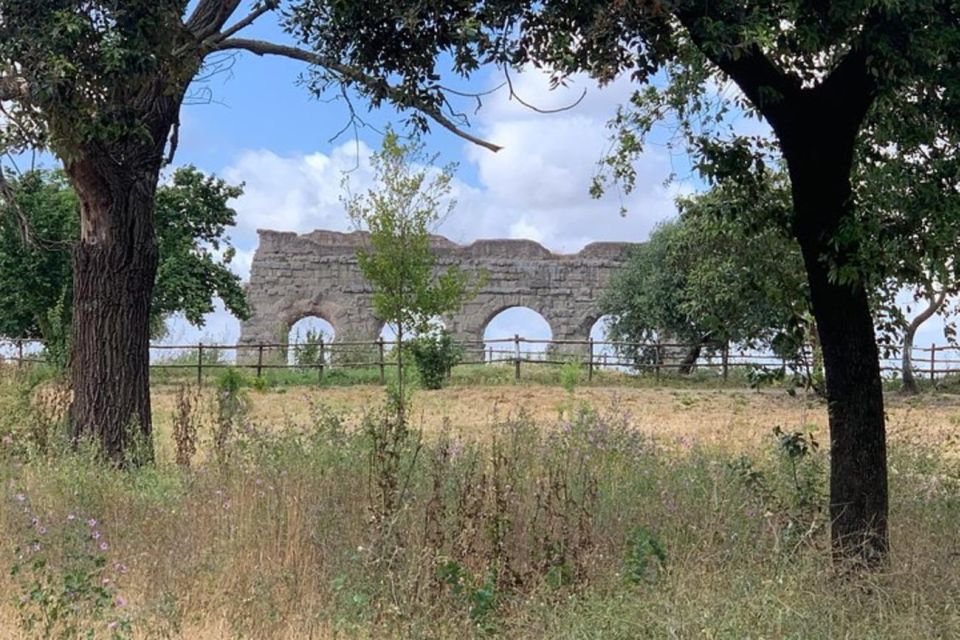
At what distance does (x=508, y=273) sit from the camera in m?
32.3

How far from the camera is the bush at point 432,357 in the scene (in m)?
21.8

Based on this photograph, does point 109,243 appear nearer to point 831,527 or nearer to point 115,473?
point 115,473

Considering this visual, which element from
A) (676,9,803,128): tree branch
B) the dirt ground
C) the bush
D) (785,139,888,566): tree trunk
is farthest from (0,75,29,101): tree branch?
the bush

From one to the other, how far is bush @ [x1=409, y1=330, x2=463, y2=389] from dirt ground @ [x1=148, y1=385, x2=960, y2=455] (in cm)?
80

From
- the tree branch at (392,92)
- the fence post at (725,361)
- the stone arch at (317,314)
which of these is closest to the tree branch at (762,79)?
the tree branch at (392,92)

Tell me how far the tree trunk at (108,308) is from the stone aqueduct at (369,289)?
2338 cm

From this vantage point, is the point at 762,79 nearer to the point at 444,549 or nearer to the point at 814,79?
the point at 814,79

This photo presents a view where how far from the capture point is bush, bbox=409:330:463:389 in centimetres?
2177

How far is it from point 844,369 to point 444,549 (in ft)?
8.47

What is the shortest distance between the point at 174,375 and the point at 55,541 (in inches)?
903

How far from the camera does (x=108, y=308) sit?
816cm

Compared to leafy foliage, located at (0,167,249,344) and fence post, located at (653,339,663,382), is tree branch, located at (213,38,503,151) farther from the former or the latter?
fence post, located at (653,339,663,382)

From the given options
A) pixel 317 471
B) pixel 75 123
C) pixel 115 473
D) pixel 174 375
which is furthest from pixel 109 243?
pixel 174 375

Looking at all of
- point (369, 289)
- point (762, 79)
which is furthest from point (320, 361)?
point (762, 79)
